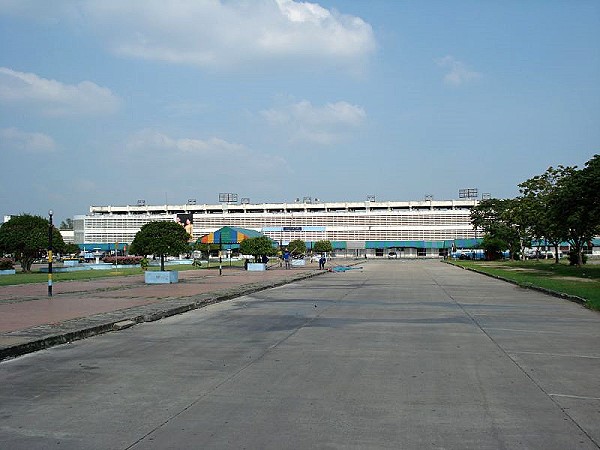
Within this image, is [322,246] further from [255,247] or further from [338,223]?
[255,247]

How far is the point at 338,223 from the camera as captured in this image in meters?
157

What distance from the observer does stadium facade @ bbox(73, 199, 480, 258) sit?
151 meters

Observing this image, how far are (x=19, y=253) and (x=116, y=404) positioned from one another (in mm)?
46150

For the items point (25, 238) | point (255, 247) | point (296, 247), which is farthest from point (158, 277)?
point (296, 247)

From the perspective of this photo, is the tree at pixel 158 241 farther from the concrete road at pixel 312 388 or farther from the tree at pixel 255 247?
the concrete road at pixel 312 388

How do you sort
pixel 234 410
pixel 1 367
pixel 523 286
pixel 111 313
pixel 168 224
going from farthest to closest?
pixel 168 224 → pixel 523 286 → pixel 111 313 → pixel 1 367 → pixel 234 410

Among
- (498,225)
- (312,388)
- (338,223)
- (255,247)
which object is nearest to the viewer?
(312,388)

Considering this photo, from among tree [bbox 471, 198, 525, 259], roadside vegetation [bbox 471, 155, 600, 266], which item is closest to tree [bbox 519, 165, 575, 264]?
roadside vegetation [bbox 471, 155, 600, 266]

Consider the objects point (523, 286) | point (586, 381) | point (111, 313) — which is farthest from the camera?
point (523, 286)

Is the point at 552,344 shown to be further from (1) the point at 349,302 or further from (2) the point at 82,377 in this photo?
(1) the point at 349,302

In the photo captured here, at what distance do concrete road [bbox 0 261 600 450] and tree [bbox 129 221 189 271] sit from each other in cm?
2254

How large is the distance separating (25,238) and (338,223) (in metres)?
113

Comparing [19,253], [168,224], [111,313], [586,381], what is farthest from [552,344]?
[19,253]

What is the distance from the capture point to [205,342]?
42.6ft
